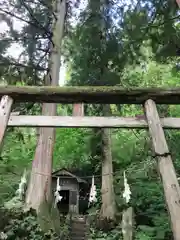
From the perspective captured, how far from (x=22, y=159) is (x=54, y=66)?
3474 mm

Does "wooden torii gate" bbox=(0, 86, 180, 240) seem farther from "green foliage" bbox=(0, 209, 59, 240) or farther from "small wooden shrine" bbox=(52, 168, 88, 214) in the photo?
"small wooden shrine" bbox=(52, 168, 88, 214)

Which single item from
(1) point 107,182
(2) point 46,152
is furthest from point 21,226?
(1) point 107,182

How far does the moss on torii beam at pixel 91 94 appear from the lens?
12.5 feet

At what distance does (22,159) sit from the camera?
11016mm

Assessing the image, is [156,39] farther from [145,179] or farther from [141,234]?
[141,234]

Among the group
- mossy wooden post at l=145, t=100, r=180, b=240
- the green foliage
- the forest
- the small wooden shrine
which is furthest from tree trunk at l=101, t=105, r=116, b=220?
mossy wooden post at l=145, t=100, r=180, b=240

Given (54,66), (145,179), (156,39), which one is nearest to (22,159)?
(54,66)

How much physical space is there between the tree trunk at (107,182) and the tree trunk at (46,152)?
66.5 inches

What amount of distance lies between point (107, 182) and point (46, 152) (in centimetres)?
211

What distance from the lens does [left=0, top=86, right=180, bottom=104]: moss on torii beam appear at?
12.5 ft

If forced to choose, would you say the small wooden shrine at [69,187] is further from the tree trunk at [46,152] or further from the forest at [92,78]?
the tree trunk at [46,152]

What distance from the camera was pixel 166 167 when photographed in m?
3.17

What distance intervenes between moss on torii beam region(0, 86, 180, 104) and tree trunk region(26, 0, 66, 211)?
324 centimetres

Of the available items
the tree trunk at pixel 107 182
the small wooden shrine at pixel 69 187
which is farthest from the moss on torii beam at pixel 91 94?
the small wooden shrine at pixel 69 187
